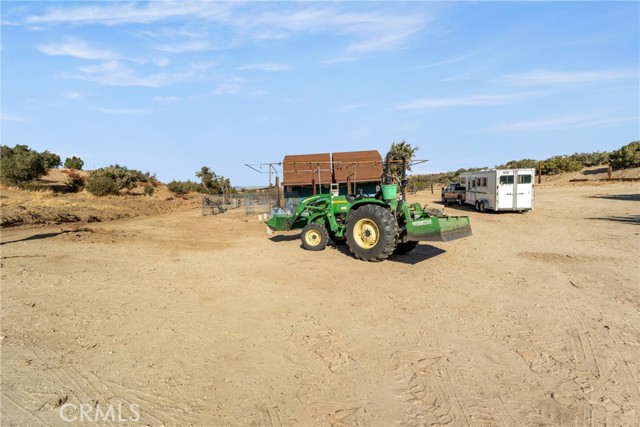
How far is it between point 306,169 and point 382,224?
1514 centimetres

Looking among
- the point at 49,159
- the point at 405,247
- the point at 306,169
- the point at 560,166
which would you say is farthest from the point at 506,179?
the point at 49,159

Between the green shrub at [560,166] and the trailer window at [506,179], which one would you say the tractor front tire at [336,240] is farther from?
the green shrub at [560,166]

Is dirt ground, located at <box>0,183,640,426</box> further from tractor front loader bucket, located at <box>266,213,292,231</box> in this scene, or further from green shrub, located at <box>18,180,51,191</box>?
green shrub, located at <box>18,180,51,191</box>

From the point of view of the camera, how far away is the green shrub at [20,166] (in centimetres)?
2959

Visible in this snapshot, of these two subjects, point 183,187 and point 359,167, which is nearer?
point 359,167

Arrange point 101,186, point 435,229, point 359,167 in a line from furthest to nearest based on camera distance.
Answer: point 101,186 → point 359,167 → point 435,229

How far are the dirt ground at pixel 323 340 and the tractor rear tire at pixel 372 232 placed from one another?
0.29 metres

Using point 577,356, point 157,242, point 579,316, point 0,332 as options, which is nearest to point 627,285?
point 579,316

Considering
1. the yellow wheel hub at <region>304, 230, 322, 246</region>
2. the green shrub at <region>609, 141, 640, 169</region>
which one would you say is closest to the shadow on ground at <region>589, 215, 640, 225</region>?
the yellow wheel hub at <region>304, 230, 322, 246</region>

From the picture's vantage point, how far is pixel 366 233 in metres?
8.52

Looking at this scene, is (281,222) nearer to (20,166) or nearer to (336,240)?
(336,240)

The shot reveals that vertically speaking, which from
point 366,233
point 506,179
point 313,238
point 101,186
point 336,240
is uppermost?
point 101,186

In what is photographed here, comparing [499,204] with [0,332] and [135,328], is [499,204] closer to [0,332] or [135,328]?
[135,328]
